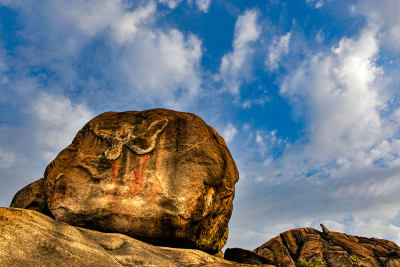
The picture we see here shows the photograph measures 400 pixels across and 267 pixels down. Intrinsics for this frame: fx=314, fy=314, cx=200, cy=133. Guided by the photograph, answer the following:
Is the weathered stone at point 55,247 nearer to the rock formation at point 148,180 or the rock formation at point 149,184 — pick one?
the rock formation at point 149,184

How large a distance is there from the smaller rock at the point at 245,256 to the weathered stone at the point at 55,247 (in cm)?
525

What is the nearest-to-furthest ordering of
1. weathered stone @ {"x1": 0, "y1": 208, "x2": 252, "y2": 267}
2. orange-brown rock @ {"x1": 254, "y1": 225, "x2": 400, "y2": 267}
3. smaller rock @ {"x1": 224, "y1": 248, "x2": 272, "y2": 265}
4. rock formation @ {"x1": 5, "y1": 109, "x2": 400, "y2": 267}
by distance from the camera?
weathered stone @ {"x1": 0, "y1": 208, "x2": 252, "y2": 267}
rock formation @ {"x1": 5, "y1": 109, "x2": 400, "y2": 267}
smaller rock @ {"x1": 224, "y1": 248, "x2": 272, "y2": 265}
orange-brown rock @ {"x1": 254, "y1": 225, "x2": 400, "y2": 267}

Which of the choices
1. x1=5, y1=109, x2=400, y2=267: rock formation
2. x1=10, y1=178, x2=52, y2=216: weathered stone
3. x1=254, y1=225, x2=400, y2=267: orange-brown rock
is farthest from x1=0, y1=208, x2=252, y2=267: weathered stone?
x1=254, y1=225, x2=400, y2=267: orange-brown rock

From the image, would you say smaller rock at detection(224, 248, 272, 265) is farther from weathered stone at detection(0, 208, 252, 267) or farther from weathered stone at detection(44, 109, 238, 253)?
weathered stone at detection(0, 208, 252, 267)

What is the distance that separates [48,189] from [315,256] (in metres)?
30.5

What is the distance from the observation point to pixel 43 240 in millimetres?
5910

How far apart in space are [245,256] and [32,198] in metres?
9.00

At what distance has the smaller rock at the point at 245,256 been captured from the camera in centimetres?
1241

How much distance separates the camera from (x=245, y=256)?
42.0ft

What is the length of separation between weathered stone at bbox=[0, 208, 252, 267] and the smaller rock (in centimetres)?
525

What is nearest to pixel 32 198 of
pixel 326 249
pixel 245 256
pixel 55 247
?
pixel 55 247

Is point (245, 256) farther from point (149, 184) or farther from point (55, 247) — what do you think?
point (55, 247)

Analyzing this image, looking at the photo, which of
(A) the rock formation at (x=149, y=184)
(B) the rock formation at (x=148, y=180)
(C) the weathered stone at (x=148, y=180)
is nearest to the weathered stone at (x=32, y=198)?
(A) the rock formation at (x=149, y=184)

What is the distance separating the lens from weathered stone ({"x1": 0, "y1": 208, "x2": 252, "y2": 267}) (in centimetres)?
543
